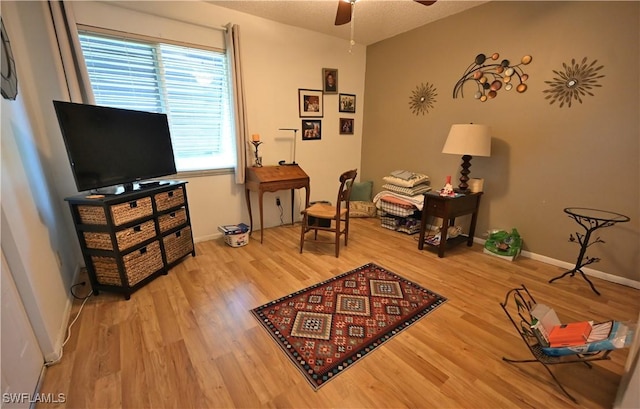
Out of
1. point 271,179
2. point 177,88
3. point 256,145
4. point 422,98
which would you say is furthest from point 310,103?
point 177,88

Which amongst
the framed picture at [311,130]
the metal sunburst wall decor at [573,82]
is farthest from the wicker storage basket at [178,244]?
the metal sunburst wall decor at [573,82]

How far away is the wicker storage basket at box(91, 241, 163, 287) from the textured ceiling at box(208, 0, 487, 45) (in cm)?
260

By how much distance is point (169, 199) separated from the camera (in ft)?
7.66

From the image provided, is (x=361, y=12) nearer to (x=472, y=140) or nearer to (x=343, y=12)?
(x=343, y=12)

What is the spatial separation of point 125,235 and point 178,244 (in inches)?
22.6

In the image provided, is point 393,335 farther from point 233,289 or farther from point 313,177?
point 313,177

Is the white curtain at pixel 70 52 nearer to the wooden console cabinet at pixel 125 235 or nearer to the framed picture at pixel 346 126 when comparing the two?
the wooden console cabinet at pixel 125 235

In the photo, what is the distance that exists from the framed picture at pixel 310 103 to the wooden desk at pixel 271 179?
0.86 m

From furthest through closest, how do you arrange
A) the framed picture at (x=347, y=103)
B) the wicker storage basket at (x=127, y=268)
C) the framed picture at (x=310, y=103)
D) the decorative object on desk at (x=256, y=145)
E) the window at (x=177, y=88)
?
the framed picture at (x=347, y=103) < the framed picture at (x=310, y=103) < the decorative object on desk at (x=256, y=145) < the window at (x=177, y=88) < the wicker storage basket at (x=127, y=268)

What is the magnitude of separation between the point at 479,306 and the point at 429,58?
Answer: 289 cm

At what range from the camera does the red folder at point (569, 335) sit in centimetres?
125

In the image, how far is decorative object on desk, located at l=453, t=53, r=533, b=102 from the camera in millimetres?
2562

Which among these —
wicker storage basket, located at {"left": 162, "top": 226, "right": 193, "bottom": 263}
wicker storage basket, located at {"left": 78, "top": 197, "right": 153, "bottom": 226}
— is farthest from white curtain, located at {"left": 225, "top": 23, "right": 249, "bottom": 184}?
wicker storage basket, located at {"left": 78, "top": 197, "right": 153, "bottom": 226}

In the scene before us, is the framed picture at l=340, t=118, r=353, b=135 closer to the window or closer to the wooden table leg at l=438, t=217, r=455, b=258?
the window
